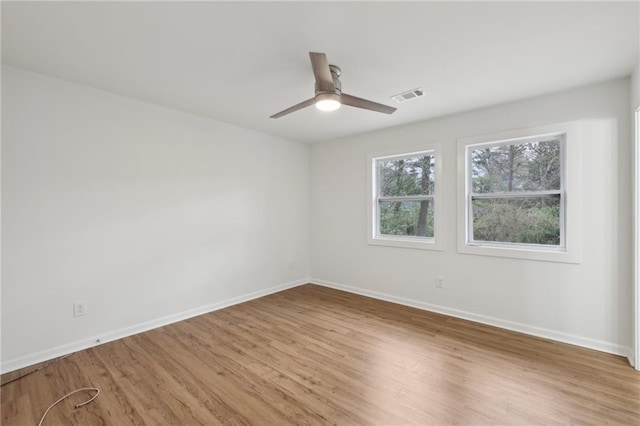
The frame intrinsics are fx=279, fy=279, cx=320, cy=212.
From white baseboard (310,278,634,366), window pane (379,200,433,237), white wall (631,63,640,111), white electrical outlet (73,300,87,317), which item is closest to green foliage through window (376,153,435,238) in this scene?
window pane (379,200,433,237)

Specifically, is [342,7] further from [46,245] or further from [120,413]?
[46,245]

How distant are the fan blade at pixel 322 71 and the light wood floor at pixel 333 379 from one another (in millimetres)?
2178

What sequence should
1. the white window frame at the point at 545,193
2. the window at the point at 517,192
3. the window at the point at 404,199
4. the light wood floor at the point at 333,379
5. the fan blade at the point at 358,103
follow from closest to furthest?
1. the light wood floor at the point at 333,379
2. the fan blade at the point at 358,103
3. the white window frame at the point at 545,193
4. the window at the point at 517,192
5. the window at the point at 404,199

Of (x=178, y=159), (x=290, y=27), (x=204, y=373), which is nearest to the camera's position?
(x=290, y=27)

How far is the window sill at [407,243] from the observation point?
3594 millimetres

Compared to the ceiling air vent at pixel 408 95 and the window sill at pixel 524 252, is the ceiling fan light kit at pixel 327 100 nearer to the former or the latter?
the ceiling air vent at pixel 408 95

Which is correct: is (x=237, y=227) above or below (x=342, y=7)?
below

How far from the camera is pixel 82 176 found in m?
2.62

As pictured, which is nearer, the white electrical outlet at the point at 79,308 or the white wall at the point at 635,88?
the white wall at the point at 635,88

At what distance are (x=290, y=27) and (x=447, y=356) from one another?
2858mm

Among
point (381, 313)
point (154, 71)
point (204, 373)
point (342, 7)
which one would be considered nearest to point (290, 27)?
point (342, 7)

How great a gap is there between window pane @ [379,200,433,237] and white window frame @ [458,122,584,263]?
46cm

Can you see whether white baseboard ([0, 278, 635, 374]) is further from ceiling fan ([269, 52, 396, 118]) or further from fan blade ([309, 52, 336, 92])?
fan blade ([309, 52, 336, 92])

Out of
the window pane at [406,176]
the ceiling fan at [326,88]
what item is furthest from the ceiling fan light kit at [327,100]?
the window pane at [406,176]
